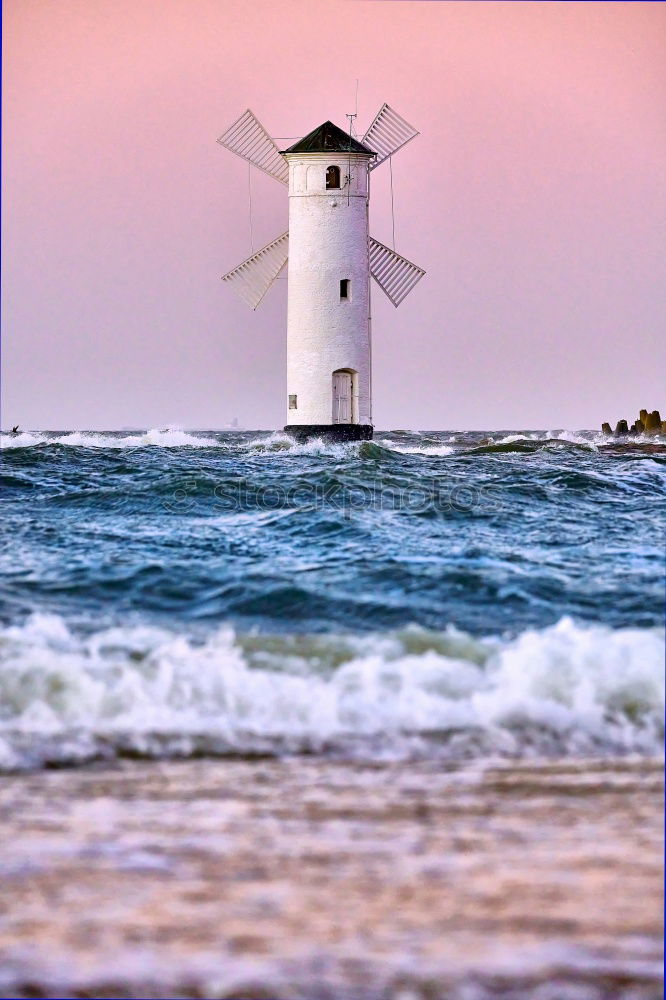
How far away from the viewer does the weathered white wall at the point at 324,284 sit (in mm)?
24781

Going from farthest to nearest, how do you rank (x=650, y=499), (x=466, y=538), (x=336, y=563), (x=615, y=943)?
(x=650, y=499), (x=466, y=538), (x=336, y=563), (x=615, y=943)

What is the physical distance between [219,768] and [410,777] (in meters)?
0.71

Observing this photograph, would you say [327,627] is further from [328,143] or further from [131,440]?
[131,440]

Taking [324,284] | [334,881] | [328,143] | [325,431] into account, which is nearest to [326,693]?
[334,881]

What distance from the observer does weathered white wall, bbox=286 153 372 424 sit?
2478 centimetres

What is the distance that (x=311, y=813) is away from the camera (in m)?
3.76

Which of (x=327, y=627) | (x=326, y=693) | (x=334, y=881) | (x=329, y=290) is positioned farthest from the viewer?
(x=329, y=290)

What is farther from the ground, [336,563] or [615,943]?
[336,563]

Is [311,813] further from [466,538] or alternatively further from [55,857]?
[466,538]

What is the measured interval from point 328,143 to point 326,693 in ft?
71.9

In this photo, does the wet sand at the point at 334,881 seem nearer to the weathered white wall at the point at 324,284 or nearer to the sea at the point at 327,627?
the sea at the point at 327,627

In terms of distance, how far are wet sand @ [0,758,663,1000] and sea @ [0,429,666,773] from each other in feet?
1.12

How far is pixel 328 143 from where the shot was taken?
2522 centimetres

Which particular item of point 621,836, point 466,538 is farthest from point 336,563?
point 621,836
